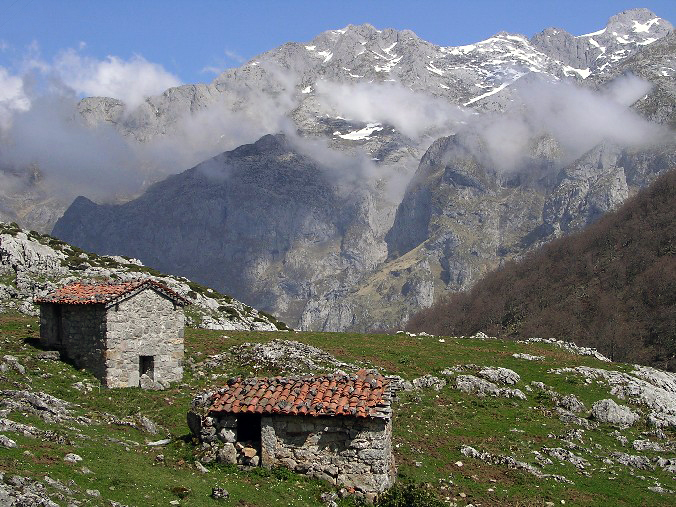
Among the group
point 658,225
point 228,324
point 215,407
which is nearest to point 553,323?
point 658,225

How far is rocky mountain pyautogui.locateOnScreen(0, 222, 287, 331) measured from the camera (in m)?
58.8

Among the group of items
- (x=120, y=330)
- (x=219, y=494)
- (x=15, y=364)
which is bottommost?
(x=219, y=494)

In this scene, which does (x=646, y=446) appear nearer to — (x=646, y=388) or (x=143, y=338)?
(x=646, y=388)

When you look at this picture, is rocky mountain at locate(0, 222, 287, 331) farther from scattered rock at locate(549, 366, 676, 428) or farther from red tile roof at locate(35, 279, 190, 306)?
scattered rock at locate(549, 366, 676, 428)

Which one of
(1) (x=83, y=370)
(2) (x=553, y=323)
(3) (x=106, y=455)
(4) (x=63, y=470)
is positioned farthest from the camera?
(2) (x=553, y=323)

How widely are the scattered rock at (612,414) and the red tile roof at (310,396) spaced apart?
1776 cm

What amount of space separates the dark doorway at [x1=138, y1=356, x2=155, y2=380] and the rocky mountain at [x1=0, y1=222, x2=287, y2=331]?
20731 mm

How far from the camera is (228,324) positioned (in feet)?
206

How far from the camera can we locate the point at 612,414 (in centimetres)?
3803

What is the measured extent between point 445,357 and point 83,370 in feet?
79.0

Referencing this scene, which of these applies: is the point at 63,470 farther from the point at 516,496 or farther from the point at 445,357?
the point at 445,357

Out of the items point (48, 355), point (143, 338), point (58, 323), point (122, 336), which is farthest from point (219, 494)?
point (58, 323)

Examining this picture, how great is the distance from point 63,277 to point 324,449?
4902 cm

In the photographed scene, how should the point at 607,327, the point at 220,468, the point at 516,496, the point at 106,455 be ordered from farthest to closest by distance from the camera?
the point at 607,327
the point at 516,496
the point at 220,468
the point at 106,455
